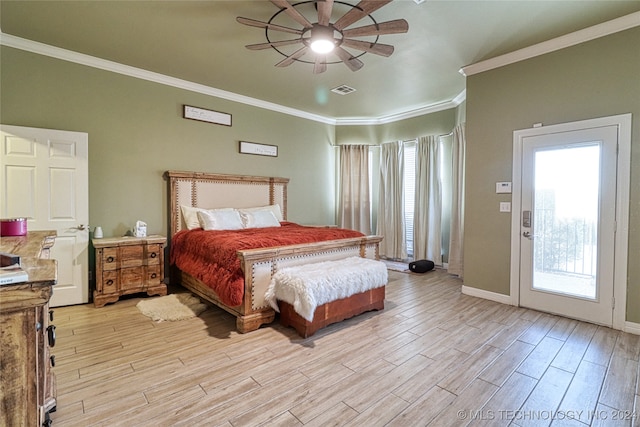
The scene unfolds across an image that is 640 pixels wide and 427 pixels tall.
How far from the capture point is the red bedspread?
2.77 metres

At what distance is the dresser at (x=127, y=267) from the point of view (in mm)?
3400

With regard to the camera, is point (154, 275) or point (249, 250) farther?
point (154, 275)

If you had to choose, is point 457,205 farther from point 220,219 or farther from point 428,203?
point 220,219

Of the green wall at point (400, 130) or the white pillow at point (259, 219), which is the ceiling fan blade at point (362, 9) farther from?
the green wall at point (400, 130)

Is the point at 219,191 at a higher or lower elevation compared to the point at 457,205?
higher

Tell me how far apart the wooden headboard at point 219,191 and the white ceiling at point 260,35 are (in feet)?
4.58

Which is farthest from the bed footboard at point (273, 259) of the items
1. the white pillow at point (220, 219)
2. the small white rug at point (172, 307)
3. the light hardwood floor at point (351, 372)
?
the white pillow at point (220, 219)

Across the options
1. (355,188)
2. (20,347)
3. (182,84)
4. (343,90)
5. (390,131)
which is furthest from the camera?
(355,188)

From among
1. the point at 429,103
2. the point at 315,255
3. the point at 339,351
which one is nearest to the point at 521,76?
the point at 429,103

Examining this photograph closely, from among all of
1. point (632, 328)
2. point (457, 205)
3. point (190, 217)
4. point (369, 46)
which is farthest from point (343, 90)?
point (632, 328)

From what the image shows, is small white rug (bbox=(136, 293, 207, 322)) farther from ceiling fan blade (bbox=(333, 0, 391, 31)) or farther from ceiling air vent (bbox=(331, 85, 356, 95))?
ceiling air vent (bbox=(331, 85, 356, 95))

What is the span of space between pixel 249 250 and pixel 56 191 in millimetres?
2391

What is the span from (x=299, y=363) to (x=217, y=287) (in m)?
1.10

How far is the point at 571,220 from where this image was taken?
10.2 feet
